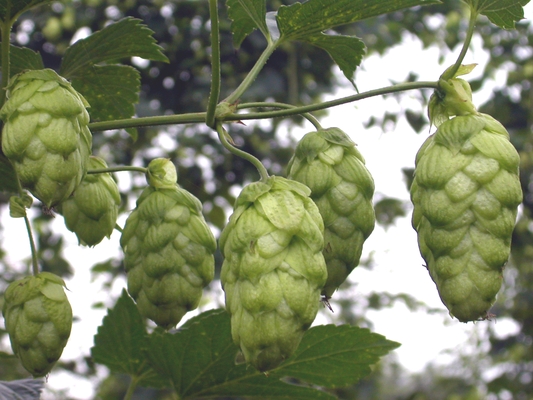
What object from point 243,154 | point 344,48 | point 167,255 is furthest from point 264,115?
point 344,48

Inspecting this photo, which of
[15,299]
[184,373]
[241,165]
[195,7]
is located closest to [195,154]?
[241,165]

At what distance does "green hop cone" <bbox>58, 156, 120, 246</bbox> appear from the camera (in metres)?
1.40

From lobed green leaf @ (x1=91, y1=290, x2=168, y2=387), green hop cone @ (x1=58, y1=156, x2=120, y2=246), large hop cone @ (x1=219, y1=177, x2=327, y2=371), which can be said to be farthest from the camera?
lobed green leaf @ (x1=91, y1=290, x2=168, y2=387)

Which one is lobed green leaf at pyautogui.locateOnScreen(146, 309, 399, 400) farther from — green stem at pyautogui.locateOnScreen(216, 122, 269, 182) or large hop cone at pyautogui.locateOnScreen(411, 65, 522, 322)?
large hop cone at pyautogui.locateOnScreen(411, 65, 522, 322)

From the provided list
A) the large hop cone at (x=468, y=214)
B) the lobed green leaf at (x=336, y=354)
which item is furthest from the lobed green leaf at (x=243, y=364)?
the large hop cone at (x=468, y=214)

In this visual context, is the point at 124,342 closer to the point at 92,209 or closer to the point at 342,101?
the point at 92,209

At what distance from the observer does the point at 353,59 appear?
1.54 meters

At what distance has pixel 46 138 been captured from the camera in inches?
38.7

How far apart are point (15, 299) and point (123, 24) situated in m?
0.57

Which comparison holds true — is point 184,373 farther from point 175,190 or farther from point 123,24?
point 123,24

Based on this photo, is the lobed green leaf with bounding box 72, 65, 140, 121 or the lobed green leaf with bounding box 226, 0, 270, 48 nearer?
the lobed green leaf with bounding box 226, 0, 270, 48

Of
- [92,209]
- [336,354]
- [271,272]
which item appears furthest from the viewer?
[336,354]

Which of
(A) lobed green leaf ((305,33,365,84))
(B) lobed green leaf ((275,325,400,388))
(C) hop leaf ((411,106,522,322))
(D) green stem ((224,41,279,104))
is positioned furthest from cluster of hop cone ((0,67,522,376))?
(B) lobed green leaf ((275,325,400,388))

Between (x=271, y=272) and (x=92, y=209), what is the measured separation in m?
0.59
